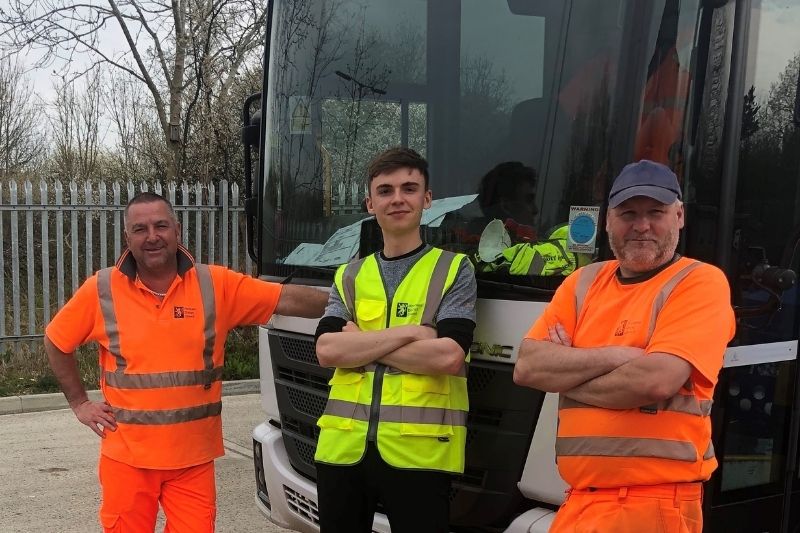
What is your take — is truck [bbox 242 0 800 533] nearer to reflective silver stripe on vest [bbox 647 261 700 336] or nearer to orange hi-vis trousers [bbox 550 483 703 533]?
reflective silver stripe on vest [bbox 647 261 700 336]

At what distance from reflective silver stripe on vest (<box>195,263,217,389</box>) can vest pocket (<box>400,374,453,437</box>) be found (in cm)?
87

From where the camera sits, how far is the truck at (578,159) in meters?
2.17

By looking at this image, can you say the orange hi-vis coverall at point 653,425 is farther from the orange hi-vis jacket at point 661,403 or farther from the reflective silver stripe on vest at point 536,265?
the reflective silver stripe on vest at point 536,265

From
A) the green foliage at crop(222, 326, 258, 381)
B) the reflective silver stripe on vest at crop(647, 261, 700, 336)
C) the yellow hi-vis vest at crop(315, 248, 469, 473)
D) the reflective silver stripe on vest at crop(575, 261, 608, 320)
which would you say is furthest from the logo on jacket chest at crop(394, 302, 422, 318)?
the green foliage at crop(222, 326, 258, 381)

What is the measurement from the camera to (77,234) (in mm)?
8359

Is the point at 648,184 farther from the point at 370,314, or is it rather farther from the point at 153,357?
the point at 153,357

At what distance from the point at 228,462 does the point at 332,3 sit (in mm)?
3637

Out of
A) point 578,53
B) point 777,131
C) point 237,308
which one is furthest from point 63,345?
point 777,131

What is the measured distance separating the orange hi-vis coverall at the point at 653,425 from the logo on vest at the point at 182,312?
1490mm

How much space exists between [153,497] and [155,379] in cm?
45

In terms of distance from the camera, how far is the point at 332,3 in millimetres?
3121

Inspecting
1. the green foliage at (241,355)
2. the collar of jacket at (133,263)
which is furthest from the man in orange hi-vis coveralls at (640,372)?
the green foliage at (241,355)

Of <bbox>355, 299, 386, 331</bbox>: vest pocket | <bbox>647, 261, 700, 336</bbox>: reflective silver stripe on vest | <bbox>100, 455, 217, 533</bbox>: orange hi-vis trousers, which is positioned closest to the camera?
<bbox>647, 261, 700, 336</bbox>: reflective silver stripe on vest

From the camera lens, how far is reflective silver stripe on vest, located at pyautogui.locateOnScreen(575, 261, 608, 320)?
6.90ft
